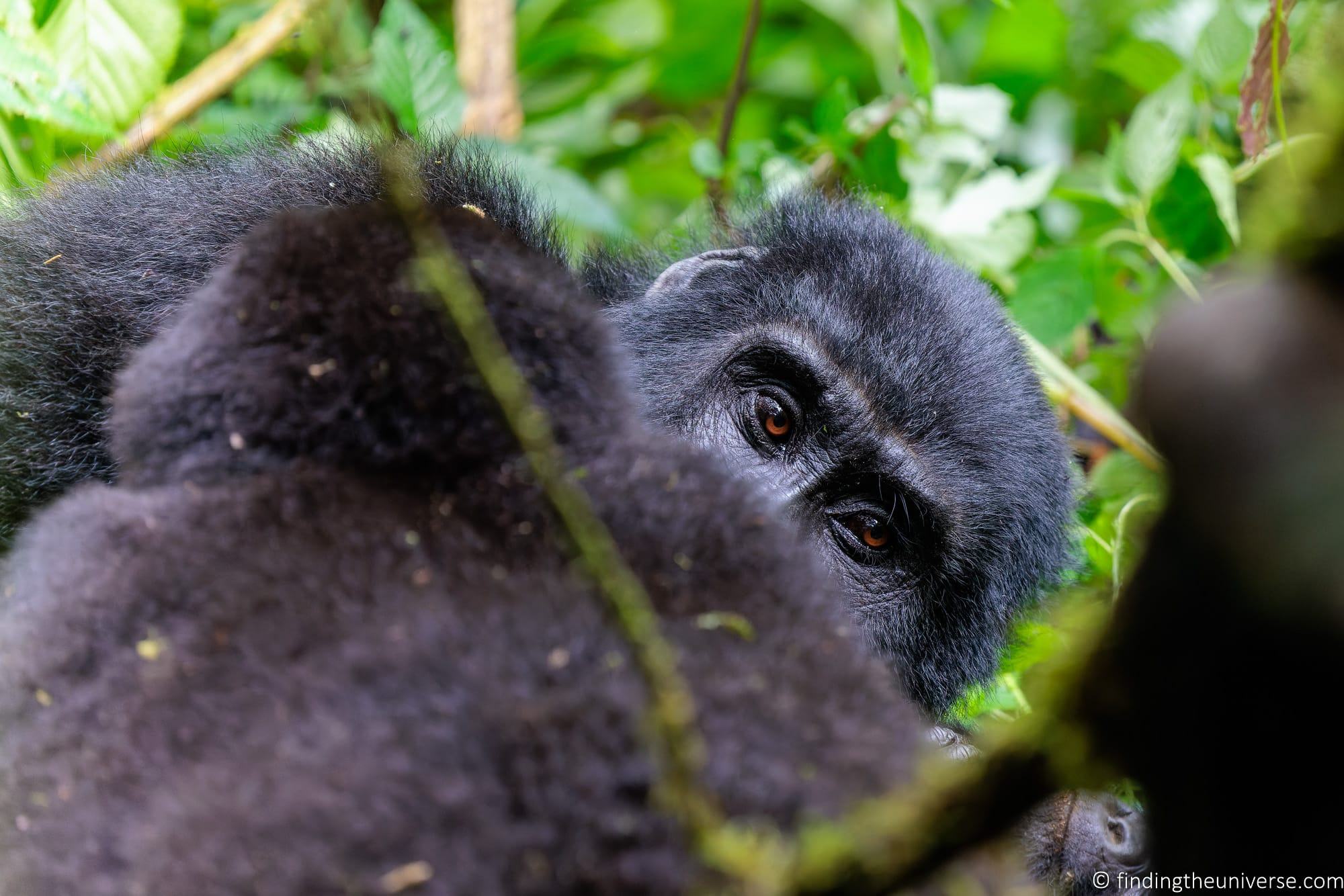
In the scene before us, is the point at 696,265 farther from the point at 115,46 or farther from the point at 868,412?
the point at 115,46

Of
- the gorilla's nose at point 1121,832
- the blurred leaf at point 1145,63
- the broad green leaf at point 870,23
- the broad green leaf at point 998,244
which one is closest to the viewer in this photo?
the gorilla's nose at point 1121,832

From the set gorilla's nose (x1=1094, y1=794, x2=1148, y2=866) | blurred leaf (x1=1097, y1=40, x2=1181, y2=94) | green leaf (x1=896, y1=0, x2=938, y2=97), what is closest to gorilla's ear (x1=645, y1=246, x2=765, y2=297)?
green leaf (x1=896, y1=0, x2=938, y2=97)

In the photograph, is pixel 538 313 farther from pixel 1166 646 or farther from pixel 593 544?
pixel 1166 646

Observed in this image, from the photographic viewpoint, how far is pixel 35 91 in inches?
82.8

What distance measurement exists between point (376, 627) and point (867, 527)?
1595mm

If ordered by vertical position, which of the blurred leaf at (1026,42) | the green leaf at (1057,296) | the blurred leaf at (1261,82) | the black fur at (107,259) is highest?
the black fur at (107,259)

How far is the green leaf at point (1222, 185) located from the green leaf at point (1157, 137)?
9cm

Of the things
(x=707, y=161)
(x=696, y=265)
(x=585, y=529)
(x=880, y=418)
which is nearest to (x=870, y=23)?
(x=707, y=161)

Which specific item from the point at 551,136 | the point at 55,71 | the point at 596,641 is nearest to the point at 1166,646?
the point at 596,641

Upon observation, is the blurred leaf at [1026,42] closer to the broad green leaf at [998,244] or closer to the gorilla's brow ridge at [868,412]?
the broad green leaf at [998,244]

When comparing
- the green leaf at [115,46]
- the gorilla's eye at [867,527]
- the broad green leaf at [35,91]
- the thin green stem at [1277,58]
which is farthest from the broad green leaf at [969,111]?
the broad green leaf at [35,91]

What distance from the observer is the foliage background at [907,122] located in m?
2.59

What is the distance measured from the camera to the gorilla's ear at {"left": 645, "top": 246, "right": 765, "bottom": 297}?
2.59 m

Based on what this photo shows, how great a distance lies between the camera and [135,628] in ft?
3.74
